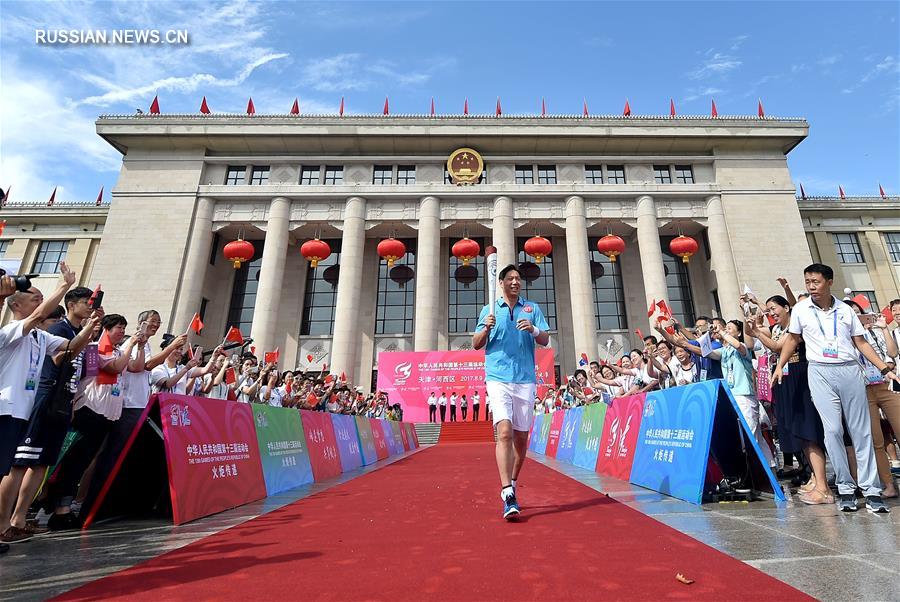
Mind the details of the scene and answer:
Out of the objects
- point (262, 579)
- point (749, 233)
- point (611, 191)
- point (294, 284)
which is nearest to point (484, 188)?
point (611, 191)

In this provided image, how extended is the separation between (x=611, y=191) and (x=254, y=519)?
26.4 meters

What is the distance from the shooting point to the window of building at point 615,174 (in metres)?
27.7

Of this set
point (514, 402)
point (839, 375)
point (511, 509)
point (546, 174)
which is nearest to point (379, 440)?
point (514, 402)

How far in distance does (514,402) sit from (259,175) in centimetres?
2781

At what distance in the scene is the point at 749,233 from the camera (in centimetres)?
2520

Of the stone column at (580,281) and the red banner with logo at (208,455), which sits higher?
the stone column at (580,281)

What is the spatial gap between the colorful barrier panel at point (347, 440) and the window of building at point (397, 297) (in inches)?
684

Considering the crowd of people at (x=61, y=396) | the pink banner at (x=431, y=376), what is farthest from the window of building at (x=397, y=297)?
the crowd of people at (x=61, y=396)

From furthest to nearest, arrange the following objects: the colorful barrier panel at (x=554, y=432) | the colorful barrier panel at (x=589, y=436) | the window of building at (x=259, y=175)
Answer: the window of building at (x=259, y=175), the colorful barrier panel at (x=554, y=432), the colorful barrier panel at (x=589, y=436)

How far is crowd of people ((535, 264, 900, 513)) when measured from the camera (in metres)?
3.83

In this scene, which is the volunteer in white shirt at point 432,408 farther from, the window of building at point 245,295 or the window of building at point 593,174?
the window of building at point 593,174

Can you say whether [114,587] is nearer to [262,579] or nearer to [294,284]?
[262,579]

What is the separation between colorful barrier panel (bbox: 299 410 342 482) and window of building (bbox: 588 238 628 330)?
21.5 metres

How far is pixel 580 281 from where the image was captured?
80.7 ft
